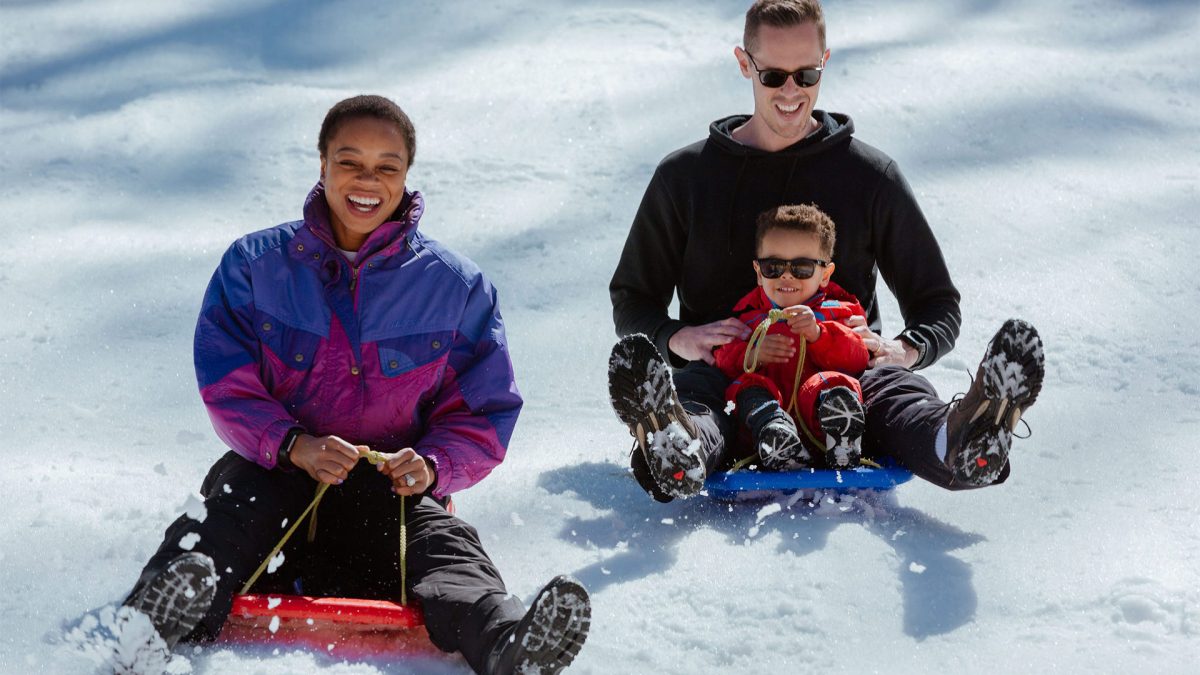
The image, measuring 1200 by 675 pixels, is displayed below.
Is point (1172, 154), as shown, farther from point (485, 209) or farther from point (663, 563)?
point (663, 563)

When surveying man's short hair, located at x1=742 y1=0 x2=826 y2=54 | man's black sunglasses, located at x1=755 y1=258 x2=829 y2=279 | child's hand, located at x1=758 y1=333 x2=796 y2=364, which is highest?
man's short hair, located at x1=742 y1=0 x2=826 y2=54

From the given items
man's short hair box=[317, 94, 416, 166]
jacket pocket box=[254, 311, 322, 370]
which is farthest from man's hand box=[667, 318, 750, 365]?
jacket pocket box=[254, 311, 322, 370]

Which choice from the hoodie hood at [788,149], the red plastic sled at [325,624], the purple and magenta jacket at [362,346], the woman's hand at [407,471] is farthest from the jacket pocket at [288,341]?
the hoodie hood at [788,149]

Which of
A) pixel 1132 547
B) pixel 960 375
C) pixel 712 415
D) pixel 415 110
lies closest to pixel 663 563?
pixel 712 415

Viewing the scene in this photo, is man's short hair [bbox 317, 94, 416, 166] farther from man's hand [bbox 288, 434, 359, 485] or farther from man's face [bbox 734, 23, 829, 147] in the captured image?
man's face [bbox 734, 23, 829, 147]

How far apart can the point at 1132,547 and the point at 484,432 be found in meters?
1.45

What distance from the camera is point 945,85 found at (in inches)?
280

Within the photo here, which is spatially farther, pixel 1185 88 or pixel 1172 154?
pixel 1185 88

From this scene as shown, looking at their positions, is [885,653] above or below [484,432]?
below

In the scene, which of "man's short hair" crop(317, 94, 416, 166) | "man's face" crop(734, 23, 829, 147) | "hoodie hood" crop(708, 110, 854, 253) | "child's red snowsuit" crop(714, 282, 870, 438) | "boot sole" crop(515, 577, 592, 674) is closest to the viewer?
"boot sole" crop(515, 577, 592, 674)

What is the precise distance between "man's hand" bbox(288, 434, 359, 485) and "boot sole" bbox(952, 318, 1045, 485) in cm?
133

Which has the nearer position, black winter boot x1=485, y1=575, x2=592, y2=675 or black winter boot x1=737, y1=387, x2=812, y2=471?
black winter boot x1=485, y1=575, x2=592, y2=675

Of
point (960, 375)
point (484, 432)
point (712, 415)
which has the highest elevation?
point (484, 432)

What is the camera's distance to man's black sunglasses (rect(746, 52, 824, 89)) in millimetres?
3854
